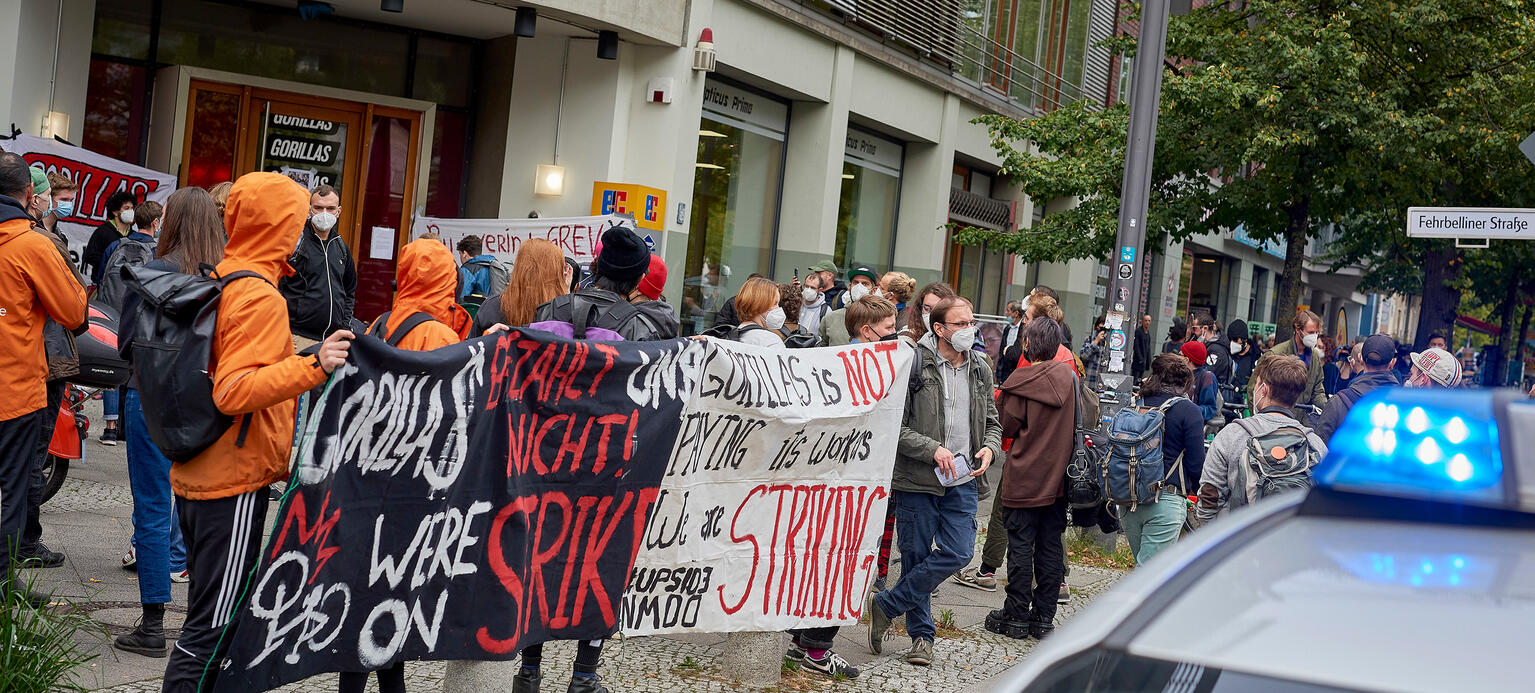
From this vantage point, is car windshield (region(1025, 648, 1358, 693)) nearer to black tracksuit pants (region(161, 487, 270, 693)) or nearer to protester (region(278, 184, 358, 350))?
black tracksuit pants (region(161, 487, 270, 693))

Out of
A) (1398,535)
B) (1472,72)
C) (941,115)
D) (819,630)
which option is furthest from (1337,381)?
(1398,535)

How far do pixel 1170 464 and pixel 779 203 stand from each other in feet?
37.9

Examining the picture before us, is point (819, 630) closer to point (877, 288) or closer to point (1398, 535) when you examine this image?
point (1398, 535)

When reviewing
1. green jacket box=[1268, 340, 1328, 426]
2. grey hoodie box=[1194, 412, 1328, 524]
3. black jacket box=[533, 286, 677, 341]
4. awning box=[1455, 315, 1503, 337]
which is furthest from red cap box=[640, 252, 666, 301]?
awning box=[1455, 315, 1503, 337]

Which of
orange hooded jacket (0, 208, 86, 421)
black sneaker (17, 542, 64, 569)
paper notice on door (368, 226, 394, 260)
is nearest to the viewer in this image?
orange hooded jacket (0, 208, 86, 421)

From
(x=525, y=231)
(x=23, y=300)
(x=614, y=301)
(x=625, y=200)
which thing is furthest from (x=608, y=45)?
(x=23, y=300)

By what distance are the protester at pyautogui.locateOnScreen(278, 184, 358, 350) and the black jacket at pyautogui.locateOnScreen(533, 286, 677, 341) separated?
2772 mm

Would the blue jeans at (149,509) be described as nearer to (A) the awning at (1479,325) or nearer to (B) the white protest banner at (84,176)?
(B) the white protest banner at (84,176)

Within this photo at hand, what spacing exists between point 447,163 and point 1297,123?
10.6 m

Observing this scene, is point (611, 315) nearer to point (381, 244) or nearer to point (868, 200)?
point (381, 244)

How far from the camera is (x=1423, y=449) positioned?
1715 millimetres

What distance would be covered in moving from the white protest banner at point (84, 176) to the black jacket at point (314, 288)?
4019mm

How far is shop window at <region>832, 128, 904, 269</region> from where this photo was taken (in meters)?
20.2

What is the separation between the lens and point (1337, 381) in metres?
17.0
